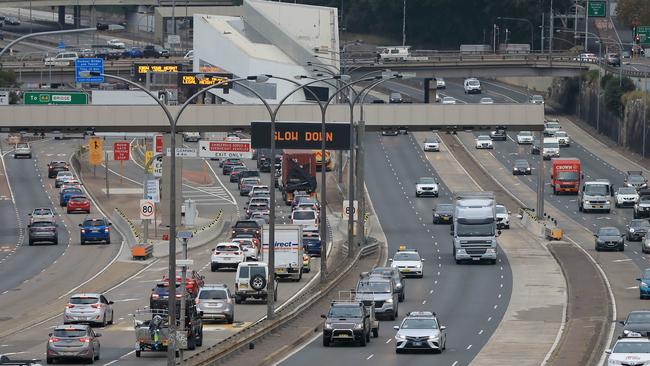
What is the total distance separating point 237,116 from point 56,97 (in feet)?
46.8

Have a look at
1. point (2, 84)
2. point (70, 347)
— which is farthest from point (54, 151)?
point (70, 347)

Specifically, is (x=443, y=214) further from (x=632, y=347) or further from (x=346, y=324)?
(x=632, y=347)

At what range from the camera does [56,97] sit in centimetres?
12150

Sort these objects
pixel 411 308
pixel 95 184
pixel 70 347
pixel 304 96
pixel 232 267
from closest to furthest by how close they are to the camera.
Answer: pixel 70 347 < pixel 411 308 < pixel 232 267 < pixel 95 184 < pixel 304 96

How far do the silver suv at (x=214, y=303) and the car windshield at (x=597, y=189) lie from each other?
61.5 meters

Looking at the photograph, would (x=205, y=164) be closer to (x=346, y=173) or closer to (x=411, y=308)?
(x=346, y=173)

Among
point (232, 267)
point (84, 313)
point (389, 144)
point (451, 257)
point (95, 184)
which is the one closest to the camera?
point (84, 313)

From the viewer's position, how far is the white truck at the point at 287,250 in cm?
8375

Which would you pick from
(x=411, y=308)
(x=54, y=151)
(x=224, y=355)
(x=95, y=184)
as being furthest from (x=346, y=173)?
(x=224, y=355)

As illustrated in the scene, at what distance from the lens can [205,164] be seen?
16275cm

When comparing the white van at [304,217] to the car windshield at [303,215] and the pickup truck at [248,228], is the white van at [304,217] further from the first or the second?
the pickup truck at [248,228]

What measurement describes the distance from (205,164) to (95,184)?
60.5 feet

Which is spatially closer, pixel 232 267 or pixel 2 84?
pixel 232 267

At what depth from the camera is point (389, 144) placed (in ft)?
562
